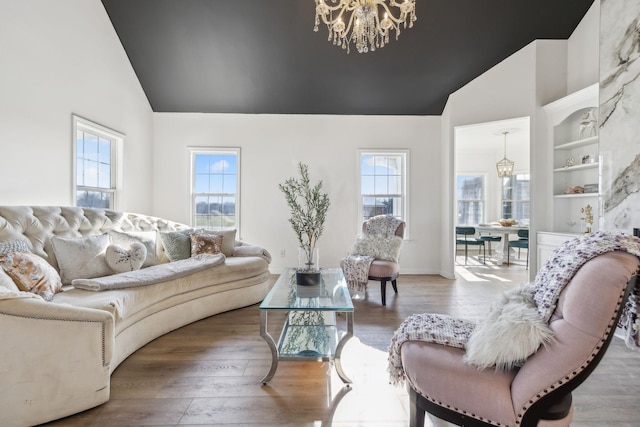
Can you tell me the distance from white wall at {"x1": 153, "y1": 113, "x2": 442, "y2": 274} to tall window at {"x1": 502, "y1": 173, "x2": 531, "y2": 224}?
11.6 feet

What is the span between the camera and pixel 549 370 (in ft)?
3.65

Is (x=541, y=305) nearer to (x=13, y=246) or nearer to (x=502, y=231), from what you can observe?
(x=13, y=246)

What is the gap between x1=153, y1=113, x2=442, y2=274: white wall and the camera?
5039mm

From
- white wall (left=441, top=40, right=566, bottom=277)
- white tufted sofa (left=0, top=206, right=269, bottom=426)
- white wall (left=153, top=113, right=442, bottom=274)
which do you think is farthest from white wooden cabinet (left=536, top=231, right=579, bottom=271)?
white tufted sofa (left=0, top=206, right=269, bottom=426)

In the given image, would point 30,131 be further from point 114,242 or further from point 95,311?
point 95,311

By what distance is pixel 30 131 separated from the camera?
286cm

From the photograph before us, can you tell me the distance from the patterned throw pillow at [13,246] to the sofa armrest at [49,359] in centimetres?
85

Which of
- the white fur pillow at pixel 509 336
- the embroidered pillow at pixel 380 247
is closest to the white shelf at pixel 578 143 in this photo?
the embroidered pillow at pixel 380 247

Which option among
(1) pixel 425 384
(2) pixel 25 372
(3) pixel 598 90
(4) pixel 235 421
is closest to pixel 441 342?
(1) pixel 425 384

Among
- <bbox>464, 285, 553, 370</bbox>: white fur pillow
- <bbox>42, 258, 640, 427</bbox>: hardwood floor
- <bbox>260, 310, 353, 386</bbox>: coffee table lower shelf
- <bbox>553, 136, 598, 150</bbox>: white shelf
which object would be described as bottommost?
<bbox>42, 258, 640, 427</bbox>: hardwood floor

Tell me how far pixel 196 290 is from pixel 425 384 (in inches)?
94.5

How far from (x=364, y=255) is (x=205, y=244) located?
2.01 m

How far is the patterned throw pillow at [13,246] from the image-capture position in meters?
2.18

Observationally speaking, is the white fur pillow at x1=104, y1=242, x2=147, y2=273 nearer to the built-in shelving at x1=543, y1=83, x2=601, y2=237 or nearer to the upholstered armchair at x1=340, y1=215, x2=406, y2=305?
the upholstered armchair at x1=340, y1=215, x2=406, y2=305
